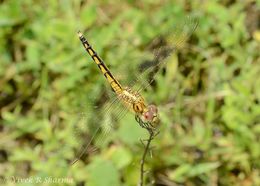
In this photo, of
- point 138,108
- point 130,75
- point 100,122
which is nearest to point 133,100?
point 138,108

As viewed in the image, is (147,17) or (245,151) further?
(147,17)

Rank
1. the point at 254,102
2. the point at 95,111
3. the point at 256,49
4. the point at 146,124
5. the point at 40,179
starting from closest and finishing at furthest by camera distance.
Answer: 1. the point at 146,124
2. the point at 95,111
3. the point at 40,179
4. the point at 254,102
5. the point at 256,49

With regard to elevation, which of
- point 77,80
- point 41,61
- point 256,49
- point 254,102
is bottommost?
point 254,102

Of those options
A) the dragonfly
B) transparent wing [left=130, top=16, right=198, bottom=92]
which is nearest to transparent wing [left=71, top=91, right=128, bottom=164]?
the dragonfly

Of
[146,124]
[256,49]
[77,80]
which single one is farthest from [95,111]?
[256,49]

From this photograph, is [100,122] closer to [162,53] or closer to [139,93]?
[139,93]

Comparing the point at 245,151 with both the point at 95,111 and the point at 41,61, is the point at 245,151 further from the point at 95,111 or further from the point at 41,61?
the point at 41,61
